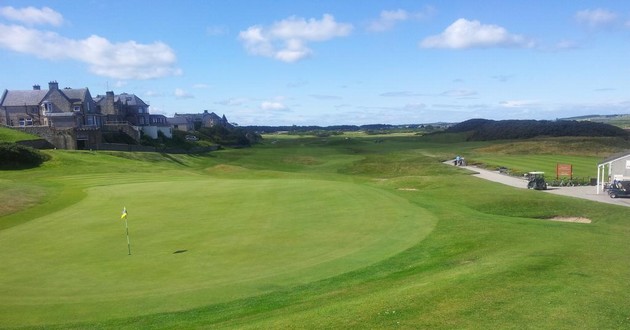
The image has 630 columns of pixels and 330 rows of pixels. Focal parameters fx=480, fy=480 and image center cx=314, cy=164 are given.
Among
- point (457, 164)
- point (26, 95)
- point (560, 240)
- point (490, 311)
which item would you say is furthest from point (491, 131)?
point (490, 311)

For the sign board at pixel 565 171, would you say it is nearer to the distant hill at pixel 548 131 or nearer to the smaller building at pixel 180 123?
the distant hill at pixel 548 131

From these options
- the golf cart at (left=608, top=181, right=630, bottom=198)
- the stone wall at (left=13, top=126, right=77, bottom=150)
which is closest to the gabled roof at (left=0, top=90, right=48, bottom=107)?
the stone wall at (left=13, top=126, right=77, bottom=150)

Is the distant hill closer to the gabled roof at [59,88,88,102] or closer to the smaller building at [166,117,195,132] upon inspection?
the smaller building at [166,117,195,132]

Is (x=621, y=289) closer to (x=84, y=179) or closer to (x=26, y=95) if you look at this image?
(x=84, y=179)

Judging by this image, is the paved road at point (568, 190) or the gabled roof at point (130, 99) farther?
the gabled roof at point (130, 99)

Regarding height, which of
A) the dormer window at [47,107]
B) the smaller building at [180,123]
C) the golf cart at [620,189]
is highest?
the dormer window at [47,107]

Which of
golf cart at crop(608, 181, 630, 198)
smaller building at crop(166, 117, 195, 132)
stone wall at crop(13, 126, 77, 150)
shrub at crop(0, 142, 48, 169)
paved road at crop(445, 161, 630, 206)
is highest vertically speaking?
smaller building at crop(166, 117, 195, 132)

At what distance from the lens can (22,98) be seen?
87625mm

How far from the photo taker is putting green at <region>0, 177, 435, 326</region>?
14.5 meters

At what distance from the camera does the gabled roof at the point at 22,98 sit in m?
86.9

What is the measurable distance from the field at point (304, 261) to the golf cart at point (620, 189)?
25.8 feet

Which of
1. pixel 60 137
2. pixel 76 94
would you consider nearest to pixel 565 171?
pixel 60 137

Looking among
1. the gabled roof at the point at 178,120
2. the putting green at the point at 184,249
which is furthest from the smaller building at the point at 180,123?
the putting green at the point at 184,249

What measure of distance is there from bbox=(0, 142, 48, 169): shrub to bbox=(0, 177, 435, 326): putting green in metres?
26.5
